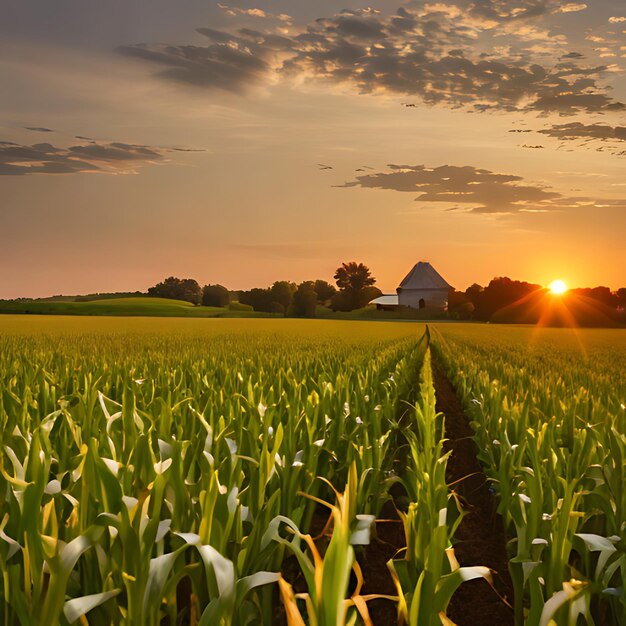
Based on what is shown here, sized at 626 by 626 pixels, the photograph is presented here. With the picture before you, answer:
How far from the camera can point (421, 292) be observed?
134 metres

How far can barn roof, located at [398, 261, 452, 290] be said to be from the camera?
13488 centimetres

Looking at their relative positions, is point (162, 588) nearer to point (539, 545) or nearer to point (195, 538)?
point (195, 538)

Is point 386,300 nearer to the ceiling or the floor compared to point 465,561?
nearer to the ceiling

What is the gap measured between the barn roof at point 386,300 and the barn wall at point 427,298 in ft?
7.73

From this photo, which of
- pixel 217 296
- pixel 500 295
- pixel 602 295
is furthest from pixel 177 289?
pixel 602 295

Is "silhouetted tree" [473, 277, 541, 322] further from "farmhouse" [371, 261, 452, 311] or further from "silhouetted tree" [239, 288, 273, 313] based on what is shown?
"silhouetted tree" [239, 288, 273, 313]

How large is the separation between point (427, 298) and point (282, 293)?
3263 cm

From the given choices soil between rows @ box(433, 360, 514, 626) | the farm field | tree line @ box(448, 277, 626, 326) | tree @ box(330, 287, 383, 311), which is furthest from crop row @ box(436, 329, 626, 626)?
tree @ box(330, 287, 383, 311)

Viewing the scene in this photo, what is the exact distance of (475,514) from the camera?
544cm

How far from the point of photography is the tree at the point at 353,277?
428 feet

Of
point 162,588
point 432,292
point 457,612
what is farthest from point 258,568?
point 432,292

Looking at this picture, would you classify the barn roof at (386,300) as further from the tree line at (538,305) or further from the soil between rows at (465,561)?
the soil between rows at (465,561)

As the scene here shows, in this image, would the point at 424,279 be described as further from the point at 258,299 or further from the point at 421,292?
the point at 258,299

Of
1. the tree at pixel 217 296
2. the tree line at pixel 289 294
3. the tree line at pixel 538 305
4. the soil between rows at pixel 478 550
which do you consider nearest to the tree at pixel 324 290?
the tree line at pixel 289 294
